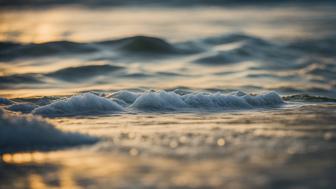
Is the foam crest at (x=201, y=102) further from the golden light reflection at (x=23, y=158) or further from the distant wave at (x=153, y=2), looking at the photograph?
the distant wave at (x=153, y=2)

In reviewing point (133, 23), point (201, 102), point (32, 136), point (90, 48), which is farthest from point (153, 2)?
point (32, 136)

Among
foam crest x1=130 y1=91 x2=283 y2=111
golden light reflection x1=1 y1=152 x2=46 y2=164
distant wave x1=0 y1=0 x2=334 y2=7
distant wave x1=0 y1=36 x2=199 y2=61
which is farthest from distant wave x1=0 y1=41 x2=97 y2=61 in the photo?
distant wave x1=0 y1=0 x2=334 y2=7

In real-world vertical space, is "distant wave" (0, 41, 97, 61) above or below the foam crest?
above

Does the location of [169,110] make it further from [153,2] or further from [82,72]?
[153,2]

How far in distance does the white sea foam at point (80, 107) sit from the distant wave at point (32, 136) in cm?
130

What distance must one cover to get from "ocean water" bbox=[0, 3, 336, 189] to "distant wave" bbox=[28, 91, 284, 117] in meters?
0.01

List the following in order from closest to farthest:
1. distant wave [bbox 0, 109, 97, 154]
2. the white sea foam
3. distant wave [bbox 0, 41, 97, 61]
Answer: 1. distant wave [bbox 0, 109, 97, 154]
2. the white sea foam
3. distant wave [bbox 0, 41, 97, 61]

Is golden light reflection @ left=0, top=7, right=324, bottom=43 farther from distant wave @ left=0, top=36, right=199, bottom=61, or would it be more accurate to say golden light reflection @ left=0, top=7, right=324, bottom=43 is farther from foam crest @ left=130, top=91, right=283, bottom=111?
foam crest @ left=130, top=91, right=283, bottom=111

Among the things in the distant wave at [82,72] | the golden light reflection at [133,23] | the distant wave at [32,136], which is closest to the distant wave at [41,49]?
the golden light reflection at [133,23]

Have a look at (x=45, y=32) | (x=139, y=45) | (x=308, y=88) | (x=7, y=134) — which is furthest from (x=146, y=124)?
(x=45, y=32)

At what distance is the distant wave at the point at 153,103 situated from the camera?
7023mm

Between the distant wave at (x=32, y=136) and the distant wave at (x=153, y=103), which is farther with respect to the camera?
the distant wave at (x=153, y=103)

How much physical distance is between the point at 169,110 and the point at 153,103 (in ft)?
0.84

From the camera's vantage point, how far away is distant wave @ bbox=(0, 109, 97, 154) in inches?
208
